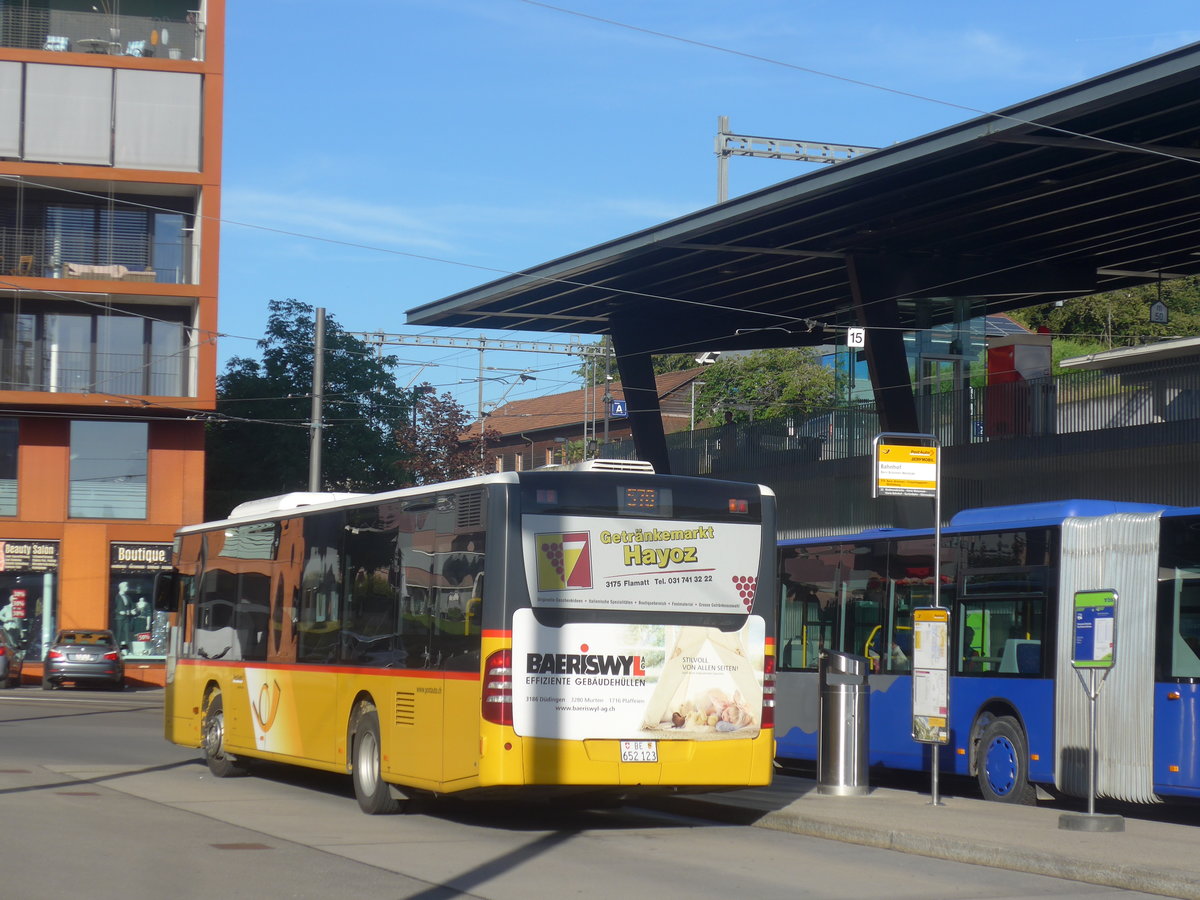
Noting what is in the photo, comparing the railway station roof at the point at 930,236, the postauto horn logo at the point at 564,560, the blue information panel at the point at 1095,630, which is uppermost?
the railway station roof at the point at 930,236

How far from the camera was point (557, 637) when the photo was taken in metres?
12.4

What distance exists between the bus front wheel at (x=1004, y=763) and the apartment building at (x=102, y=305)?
109 ft

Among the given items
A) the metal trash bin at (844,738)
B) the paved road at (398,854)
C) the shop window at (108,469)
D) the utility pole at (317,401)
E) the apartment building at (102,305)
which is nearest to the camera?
the paved road at (398,854)

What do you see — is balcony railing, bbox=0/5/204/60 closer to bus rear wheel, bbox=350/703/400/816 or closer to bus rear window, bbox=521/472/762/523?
bus rear wheel, bbox=350/703/400/816

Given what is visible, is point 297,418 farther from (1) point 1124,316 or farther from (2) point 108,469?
(1) point 1124,316

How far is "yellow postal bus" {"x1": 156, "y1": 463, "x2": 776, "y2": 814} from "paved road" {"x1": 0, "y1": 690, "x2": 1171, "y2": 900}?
0.61 metres

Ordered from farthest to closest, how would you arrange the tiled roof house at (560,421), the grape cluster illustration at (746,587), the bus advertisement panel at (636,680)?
the tiled roof house at (560,421)
the grape cluster illustration at (746,587)
the bus advertisement panel at (636,680)

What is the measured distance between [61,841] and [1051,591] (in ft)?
32.3

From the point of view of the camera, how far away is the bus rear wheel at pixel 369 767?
14047 mm

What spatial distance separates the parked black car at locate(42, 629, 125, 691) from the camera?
137 feet

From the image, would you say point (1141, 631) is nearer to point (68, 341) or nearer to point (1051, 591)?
point (1051, 591)

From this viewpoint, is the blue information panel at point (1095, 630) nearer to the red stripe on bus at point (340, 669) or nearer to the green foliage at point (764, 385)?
the red stripe on bus at point (340, 669)

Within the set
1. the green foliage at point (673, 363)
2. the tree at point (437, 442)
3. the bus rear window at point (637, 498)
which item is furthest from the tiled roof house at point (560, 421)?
the bus rear window at point (637, 498)

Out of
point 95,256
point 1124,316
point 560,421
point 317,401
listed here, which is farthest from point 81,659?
point 560,421
